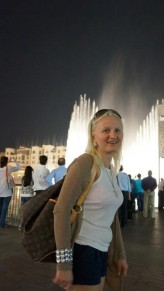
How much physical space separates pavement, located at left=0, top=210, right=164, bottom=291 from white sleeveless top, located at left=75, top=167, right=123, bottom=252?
232 centimetres

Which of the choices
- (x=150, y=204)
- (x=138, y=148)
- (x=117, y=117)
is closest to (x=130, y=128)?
(x=138, y=148)

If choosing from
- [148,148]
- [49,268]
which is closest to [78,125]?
[148,148]

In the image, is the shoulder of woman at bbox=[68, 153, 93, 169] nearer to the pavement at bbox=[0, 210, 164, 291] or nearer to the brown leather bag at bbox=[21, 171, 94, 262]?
the brown leather bag at bbox=[21, 171, 94, 262]

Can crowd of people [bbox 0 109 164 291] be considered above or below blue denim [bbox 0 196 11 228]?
above

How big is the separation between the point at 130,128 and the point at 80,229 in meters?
29.8

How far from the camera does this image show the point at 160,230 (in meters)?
8.40

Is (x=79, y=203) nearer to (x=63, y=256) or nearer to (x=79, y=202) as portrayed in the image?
(x=79, y=202)

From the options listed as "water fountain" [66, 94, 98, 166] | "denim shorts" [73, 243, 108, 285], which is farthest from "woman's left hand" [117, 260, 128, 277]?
"water fountain" [66, 94, 98, 166]

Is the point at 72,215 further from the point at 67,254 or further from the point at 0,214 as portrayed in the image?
the point at 0,214

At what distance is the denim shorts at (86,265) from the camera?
1628 mm

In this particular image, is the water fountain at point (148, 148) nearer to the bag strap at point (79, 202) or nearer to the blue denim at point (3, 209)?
the blue denim at point (3, 209)

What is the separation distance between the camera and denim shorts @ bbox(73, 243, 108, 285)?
1.63m

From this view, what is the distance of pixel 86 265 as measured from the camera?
164 centimetres

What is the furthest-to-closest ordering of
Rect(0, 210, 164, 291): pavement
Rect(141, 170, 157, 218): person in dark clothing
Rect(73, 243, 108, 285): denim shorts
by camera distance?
Rect(141, 170, 157, 218): person in dark clothing, Rect(0, 210, 164, 291): pavement, Rect(73, 243, 108, 285): denim shorts
